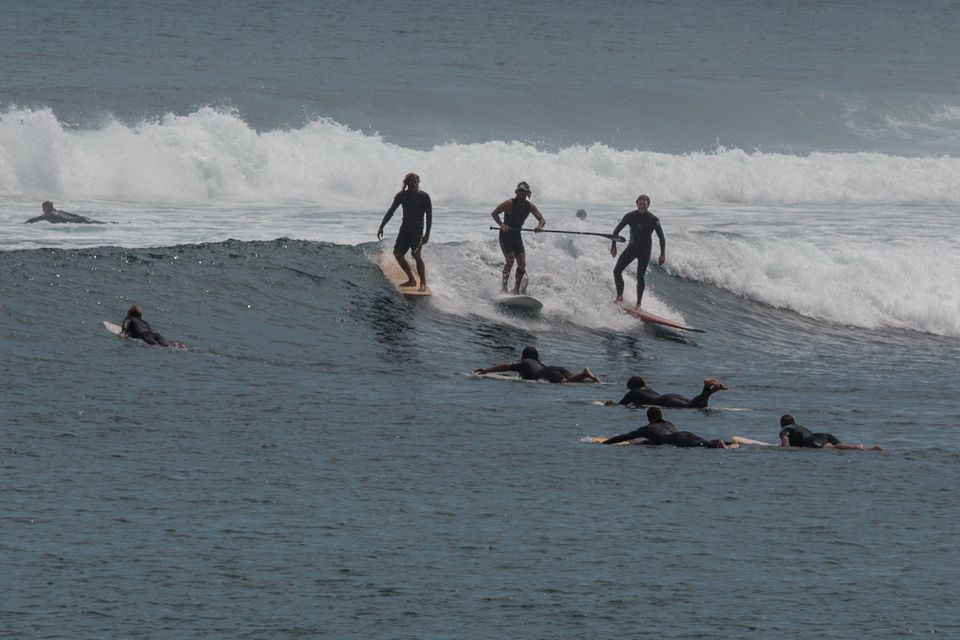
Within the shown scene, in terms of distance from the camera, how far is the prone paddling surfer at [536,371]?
21.7m

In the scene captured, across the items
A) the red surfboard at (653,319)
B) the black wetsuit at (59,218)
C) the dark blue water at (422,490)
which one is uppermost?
the black wetsuit at (59,218)

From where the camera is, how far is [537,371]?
21.7 m

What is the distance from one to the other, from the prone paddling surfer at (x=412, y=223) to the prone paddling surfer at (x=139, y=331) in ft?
15.5

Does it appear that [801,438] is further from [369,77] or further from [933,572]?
[369,77]

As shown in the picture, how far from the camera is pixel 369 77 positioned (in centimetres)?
6819

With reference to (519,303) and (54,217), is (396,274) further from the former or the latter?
(54,217)

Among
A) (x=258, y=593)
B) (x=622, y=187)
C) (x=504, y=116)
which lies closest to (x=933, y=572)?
(x=258, y=593)

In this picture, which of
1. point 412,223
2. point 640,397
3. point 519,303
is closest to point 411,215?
point 412,223

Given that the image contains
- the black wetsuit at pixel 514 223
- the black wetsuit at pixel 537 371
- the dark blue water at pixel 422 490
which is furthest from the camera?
the black wetsuit at pixel 514 223

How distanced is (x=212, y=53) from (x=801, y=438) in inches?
2367

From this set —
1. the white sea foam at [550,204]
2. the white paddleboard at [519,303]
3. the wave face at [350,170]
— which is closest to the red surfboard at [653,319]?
the white sea foam at [550,204]

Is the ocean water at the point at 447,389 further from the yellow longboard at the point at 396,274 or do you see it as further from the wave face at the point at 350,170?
the yellow longboard at the point at 396,274

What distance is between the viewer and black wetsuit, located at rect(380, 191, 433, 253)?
25.9 metres

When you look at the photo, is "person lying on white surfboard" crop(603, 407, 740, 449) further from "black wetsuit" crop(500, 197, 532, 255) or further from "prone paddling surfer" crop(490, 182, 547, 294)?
"black wetsuit" crop(500, 197, 532, 255)
